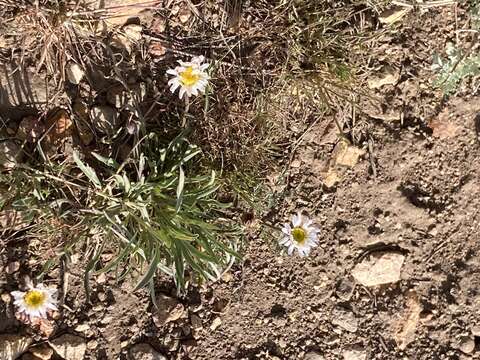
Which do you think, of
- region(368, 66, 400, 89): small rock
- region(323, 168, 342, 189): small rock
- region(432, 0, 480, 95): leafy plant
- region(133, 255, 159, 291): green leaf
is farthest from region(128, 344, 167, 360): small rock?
region(432, 0, 480, 95): leafy plant

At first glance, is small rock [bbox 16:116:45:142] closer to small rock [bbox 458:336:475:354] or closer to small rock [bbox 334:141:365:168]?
small rock [bbox 334:141:365:168]

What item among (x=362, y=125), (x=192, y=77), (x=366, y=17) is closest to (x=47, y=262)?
(x=192, y=77)

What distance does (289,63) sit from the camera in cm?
309

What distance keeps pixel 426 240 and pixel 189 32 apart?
144cm

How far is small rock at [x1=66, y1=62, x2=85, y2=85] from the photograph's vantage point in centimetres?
298

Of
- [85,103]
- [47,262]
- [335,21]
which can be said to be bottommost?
[47,262]

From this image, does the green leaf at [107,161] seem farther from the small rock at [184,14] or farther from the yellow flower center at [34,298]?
the small rock at [184,14]

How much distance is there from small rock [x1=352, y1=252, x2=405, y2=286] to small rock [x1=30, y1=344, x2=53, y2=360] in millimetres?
1374

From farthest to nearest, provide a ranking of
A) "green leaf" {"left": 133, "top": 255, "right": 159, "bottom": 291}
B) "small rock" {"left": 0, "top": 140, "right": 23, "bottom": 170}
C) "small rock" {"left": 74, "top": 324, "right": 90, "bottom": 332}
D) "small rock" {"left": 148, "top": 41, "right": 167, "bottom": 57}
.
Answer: "small rock" {"left": 148, "top": 41, "right": 167, "bottom": 57} → "small rock" {"left": 74, "top": 324, "right": 90, "bottom": 332} → "small rock" {"left": 0, "top": 140, "right": 23, "bottom": 170} → "green leaf" {"left": 133, "top": 255, "right": 159, "bottom": 291}

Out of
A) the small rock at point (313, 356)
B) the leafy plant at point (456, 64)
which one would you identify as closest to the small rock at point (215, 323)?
the small rock at point (313, 356)

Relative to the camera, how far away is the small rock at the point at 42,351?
Result: 291cm

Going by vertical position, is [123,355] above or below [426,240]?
below

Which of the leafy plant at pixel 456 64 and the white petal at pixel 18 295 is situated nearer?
the white petal at pixel 18 295

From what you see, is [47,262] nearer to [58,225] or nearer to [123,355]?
[58,225]
